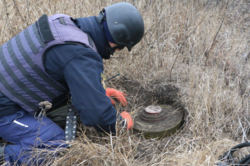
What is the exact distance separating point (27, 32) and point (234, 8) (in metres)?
5.04

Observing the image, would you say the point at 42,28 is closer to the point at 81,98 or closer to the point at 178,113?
the point at 81,98

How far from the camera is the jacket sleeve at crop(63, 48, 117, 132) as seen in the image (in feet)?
6.51

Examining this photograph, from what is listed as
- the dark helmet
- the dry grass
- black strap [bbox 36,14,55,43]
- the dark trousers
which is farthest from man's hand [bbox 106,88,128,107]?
black strap [bbox 36,14,55,43]

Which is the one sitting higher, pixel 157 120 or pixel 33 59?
pixel 33 59

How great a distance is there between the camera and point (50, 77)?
2.14 metres

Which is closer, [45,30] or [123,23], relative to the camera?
[45,30]

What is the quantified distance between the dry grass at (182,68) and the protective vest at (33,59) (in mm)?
633

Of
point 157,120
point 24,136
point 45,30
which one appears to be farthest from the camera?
point 157,120

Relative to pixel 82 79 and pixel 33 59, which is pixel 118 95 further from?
pixel 33 59

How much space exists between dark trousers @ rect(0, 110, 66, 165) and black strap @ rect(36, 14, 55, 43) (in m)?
0.79

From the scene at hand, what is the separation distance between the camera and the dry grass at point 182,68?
2.41m

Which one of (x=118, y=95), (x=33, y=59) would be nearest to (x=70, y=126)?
(x=33, y=59)

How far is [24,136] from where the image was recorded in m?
2.27

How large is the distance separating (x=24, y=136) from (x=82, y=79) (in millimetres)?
896
